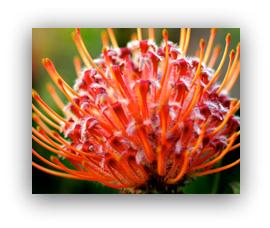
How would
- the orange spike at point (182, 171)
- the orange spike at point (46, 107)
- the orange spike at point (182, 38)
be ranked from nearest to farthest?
the orange spike at point (182, 171) → the orange spike at point (46, 107) → the orange spike at point (182, 38)

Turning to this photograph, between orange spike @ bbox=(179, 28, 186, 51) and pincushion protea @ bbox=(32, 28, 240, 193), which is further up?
orange spike @ bbox=(179, 28, 186, 51)

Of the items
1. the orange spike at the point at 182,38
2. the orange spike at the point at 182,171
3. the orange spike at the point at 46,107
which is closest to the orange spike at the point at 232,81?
the orange spike at the point at 182,38

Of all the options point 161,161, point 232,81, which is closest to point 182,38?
point 232,81

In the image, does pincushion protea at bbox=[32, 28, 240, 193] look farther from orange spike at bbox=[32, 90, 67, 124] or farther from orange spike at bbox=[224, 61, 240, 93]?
orange spike at bbox=[224, 61, 240, 93]

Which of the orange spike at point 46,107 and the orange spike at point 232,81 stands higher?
the orange spike at point 232,81

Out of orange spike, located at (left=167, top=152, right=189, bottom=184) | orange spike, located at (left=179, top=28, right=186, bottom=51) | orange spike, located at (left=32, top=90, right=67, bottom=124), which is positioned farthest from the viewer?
orange spike, located at (left=179, top=28, right=186, bottom=51)

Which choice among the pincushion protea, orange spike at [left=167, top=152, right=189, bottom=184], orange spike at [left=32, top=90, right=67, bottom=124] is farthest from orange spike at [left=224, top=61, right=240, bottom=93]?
orange spike at [left=32, top=90, right=67, bottom=124]

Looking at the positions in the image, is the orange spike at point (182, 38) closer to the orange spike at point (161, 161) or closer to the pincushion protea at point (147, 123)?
the pincushion protea at point (147, 123)

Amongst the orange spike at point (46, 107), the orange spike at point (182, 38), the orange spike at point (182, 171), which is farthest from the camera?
the orange spike at point (182, 38)

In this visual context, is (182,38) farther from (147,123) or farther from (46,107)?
(46,107)

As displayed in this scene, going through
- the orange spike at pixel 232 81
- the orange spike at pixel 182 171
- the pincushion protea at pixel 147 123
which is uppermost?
the orange spike at pixel 232 81
